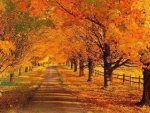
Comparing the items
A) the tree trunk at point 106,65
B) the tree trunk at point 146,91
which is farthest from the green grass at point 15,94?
the tree trunk at point 146,91

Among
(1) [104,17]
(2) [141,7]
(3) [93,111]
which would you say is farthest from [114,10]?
(3) [93,111]

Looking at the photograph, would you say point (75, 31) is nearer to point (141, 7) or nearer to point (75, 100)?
point (75, 100)

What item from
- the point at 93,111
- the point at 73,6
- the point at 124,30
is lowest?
the point at 93,111

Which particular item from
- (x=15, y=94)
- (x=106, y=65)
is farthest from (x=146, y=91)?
(x=15, y=94)

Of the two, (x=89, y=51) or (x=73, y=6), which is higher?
(x=73, y=6)

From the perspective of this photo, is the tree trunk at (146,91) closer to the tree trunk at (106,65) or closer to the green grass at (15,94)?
the green grass at (15,94)

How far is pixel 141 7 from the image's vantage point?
16219 millimetres

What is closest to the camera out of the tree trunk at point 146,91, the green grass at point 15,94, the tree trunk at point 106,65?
the tree trunk at point 146,91

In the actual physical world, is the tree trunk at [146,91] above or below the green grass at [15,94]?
above

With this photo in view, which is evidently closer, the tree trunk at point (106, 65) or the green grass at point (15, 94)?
the green grass at point (15, 94)

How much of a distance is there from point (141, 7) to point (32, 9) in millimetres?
12137

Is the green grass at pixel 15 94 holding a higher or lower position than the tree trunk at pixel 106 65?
lower

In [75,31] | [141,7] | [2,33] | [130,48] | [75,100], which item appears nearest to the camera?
[141,7]

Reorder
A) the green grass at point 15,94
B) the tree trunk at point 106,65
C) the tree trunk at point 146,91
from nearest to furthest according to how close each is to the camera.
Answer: the tree trunk at point 146,91
the green grass at point 15,94
the tree trunk at point 106,65
